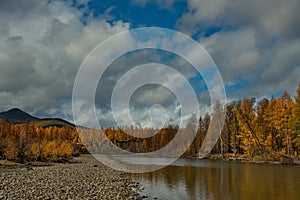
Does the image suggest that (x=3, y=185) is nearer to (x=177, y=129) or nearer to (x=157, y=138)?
(x=177, y=129)

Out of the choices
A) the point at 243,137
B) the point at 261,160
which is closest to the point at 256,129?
the point at 243,137

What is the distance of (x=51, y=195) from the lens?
16.8 meters

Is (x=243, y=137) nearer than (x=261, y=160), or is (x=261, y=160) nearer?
(x=261, y=160)

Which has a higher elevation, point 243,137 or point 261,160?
point 243,137

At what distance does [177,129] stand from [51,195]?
83618 millimetres

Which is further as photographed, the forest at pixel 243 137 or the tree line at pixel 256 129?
the tree line at pixel 256 129

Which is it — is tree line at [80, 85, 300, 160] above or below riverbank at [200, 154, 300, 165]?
above

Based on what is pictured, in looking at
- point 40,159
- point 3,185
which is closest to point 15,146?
point 40,159

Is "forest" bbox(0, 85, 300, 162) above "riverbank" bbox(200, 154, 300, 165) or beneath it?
above

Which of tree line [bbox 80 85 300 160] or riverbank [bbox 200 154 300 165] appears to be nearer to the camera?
riverbank [bbox 200 154 300 165]

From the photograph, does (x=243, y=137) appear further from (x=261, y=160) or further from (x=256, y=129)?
(x=261, y=160)

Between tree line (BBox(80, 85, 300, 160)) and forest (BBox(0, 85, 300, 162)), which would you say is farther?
tree line (BBox(80, 85, 300, 160))

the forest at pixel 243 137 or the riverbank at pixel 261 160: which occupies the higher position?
the forest at pixel 243 137

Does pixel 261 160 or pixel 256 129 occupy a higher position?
pixel 256 129
